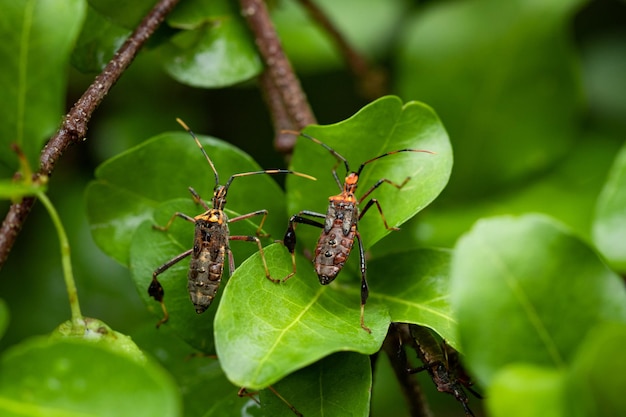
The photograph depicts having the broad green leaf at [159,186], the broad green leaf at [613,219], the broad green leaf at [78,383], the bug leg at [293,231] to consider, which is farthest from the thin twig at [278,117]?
the broad green leaf at [78,383]

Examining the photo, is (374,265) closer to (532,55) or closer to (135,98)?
(532,55)

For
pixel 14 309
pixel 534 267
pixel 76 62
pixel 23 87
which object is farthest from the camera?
pixel 14 309

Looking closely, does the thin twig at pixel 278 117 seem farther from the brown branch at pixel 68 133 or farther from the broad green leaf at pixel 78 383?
the broad green leaf at pixel 78 383

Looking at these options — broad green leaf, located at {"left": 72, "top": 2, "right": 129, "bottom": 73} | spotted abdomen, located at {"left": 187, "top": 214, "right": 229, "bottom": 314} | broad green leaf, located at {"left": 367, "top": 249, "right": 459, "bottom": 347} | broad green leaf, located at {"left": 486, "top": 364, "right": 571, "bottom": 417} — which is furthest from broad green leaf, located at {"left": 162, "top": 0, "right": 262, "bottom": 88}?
broad green leaf, located at {"left": 486, "top": 364, "right": 571, "bottom": 417}

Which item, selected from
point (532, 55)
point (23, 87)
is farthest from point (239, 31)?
point (532, 55)

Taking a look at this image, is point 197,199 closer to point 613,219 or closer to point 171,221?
point 171,221

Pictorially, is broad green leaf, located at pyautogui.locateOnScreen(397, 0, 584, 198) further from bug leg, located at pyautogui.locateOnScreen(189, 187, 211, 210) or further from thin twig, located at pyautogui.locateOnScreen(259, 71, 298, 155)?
bug leg, located at pyautogui.locateOnScreen(189, 187, 211, 210)
